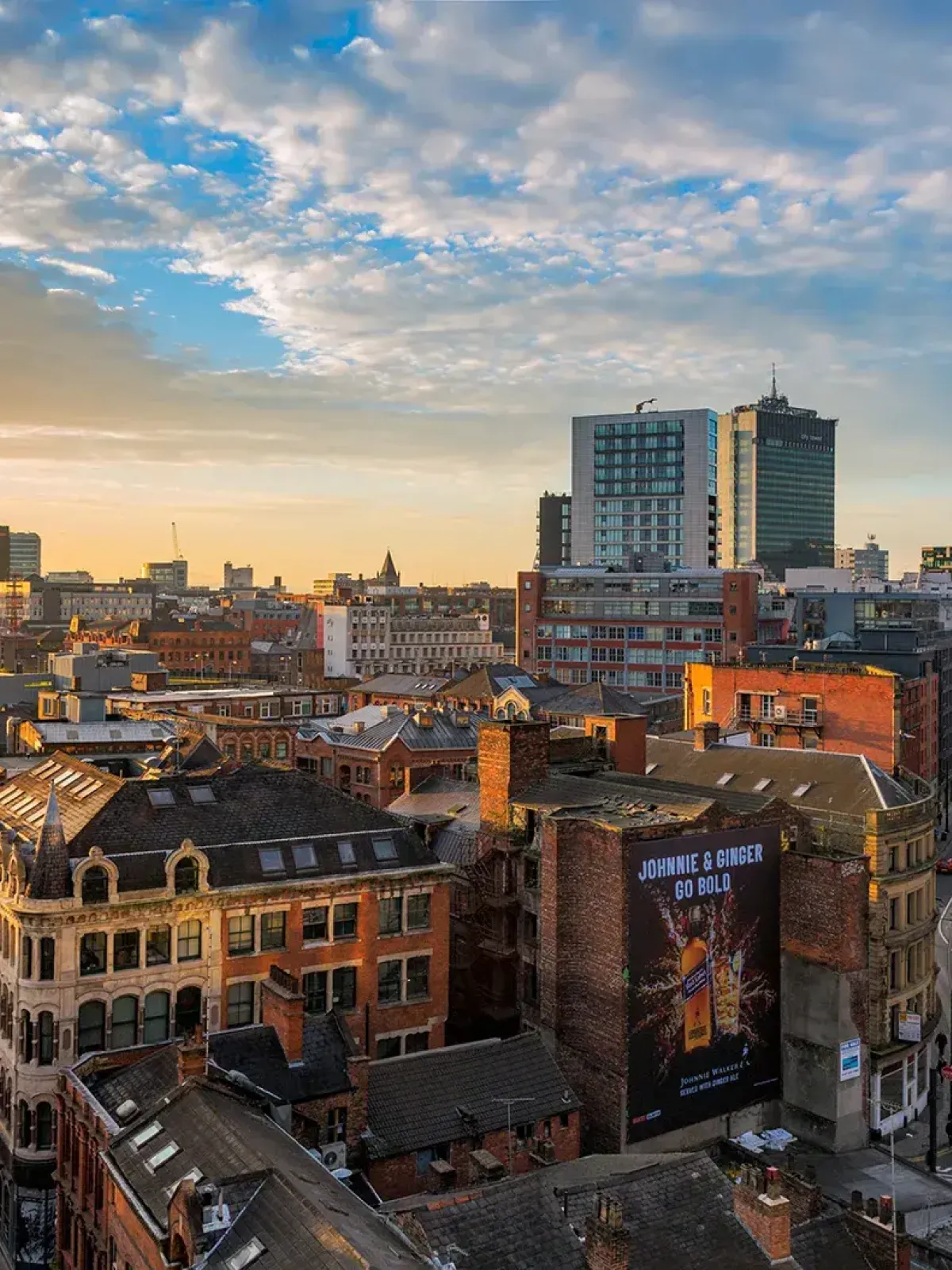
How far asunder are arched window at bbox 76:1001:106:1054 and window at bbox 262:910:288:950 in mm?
7833

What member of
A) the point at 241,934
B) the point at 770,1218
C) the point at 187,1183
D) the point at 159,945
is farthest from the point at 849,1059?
the point at 187,1183

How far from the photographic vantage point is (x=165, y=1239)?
1326 inches

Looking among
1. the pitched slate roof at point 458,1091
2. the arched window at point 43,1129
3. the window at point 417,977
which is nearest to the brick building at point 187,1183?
the arched window at point 43,1129

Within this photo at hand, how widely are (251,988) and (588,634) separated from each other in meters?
→ 139

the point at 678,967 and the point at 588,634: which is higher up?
the point at 588,634

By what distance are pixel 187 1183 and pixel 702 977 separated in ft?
109

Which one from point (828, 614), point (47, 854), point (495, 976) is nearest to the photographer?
point (47, 854)

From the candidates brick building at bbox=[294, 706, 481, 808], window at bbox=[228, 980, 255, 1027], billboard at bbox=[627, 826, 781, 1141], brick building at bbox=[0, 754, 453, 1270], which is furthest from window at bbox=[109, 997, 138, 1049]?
brick building at bbox=[294, 706, 481, 808]

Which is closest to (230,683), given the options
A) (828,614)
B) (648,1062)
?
(828,614)

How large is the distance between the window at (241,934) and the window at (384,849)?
7386mm

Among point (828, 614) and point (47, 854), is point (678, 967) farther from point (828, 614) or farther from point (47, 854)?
point (828, 614)

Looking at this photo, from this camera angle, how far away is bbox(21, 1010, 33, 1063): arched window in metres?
49.5

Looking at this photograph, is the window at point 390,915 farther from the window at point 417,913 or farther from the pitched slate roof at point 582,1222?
the pitched slate roof at point 582,1222

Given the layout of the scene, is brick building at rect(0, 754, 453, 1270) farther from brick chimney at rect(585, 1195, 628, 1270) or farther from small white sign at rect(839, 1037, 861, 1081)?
brick chimney at rect(585, 1195, 628, 1270)
